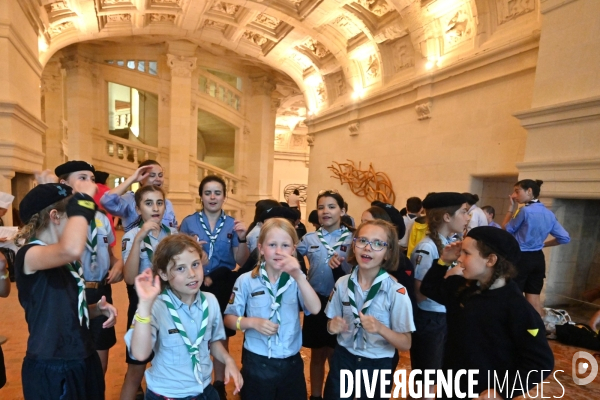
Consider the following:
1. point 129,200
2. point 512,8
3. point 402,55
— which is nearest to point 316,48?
point 402,55

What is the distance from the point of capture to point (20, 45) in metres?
5.69

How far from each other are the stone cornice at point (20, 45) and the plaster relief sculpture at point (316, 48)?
23.4ft

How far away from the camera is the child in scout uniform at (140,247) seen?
7.53ft

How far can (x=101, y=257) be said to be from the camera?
2.40 m

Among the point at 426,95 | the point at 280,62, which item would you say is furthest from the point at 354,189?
the point at 280,62

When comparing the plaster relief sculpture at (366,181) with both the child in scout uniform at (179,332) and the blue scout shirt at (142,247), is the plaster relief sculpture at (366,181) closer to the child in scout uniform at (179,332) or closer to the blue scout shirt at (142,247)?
the blue scout shirt at (142,247)

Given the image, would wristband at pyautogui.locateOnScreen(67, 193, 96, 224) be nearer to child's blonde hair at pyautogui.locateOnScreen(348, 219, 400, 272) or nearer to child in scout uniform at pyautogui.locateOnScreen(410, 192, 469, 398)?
child's blonde hair at pyautogui.locateOnScreen(348, 219, 400, 272)

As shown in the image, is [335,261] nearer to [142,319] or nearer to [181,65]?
[142,319]

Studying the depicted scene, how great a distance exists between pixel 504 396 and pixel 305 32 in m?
9.89

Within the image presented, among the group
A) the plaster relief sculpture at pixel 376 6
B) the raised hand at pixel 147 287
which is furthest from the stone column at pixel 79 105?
the raised hand at pixel 147 287

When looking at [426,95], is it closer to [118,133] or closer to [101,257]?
[101,257]

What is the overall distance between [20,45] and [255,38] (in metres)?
7.05

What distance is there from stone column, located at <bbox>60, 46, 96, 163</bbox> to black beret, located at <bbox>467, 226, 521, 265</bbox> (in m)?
12.9

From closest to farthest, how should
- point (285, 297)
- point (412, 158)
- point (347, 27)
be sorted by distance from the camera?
point (285, 297) < point (412, 158) < point (347, 27)
